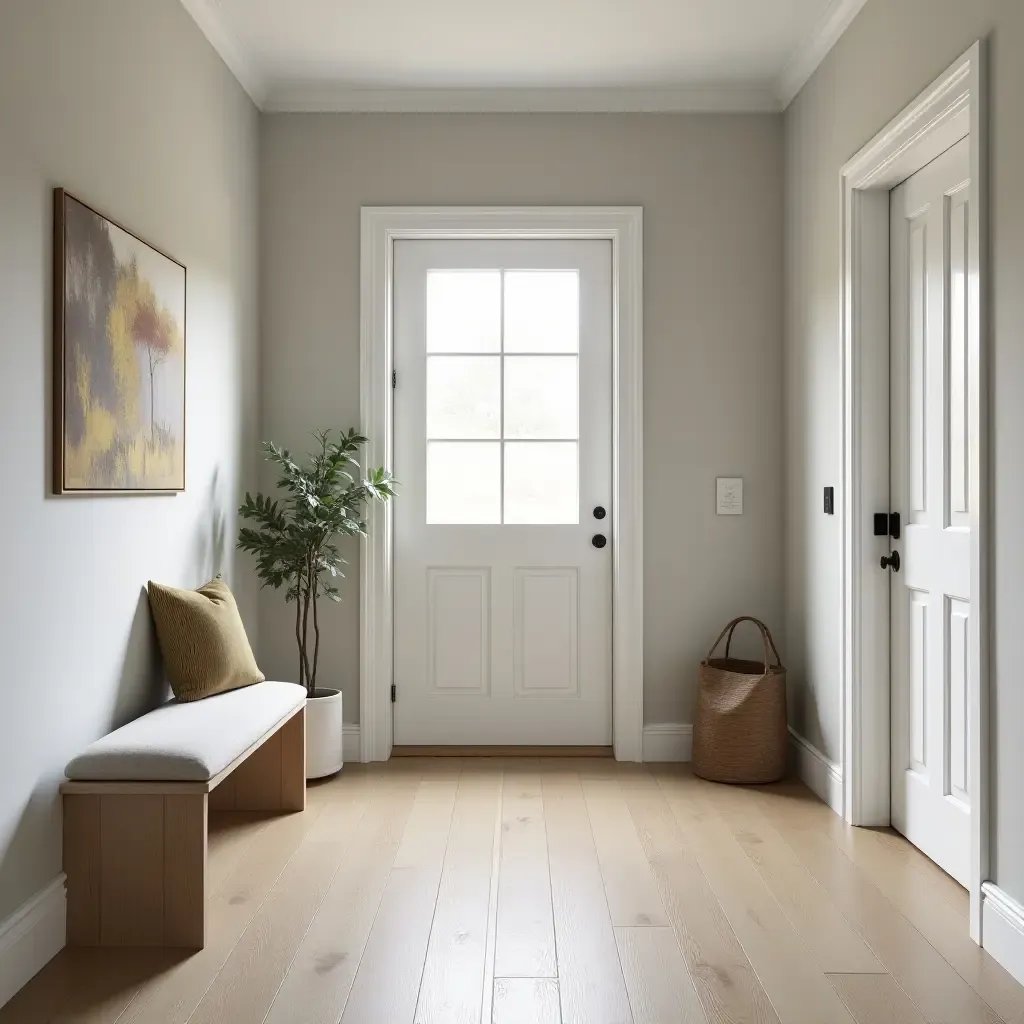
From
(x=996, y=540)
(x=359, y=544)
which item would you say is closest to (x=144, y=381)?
(x=359, y=544)

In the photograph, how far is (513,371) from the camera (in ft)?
13.5

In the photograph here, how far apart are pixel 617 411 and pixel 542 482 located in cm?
43

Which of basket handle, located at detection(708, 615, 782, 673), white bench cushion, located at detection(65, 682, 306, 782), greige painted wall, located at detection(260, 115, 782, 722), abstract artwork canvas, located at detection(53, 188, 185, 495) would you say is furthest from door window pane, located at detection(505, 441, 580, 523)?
white bench cushion, located at detection(65, 682, 306, 782)

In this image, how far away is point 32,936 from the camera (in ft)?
7.18

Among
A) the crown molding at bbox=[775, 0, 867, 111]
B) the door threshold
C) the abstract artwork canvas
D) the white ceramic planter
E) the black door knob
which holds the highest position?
the crown molding at bbox=[775, 0, 867, 111]

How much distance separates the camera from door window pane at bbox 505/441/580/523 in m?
4.10

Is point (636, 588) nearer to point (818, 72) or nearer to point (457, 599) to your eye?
point (457, 599)

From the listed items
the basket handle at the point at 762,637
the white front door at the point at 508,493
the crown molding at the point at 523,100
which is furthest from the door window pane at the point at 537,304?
the basket handle at the point at 762,637

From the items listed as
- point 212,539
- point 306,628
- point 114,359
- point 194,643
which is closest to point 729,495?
point 306,628

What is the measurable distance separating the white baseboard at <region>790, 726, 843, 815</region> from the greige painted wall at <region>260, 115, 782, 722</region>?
0.53 meters

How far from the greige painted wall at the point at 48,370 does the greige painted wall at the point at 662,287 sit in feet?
1.58

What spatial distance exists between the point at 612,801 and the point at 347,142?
9.15 ft

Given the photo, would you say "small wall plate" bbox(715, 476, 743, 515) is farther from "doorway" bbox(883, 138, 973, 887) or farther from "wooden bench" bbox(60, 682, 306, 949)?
"wooden bench" bbox(60, 682, 306, 949)

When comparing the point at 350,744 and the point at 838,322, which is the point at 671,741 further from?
the point at 838,322
